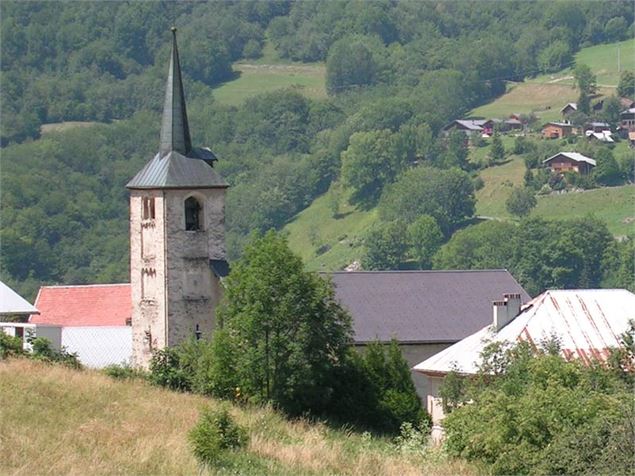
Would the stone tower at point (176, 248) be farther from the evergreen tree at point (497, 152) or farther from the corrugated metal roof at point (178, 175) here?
the evergreen tree at point (497, 152)

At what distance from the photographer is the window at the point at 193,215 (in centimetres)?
4978

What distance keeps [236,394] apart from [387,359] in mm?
4031

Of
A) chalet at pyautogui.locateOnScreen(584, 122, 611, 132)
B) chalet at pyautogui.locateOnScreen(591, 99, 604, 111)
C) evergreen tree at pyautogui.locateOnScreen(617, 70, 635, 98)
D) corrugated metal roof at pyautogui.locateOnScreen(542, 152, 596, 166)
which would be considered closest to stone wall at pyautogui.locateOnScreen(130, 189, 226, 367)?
corrugated metal roof at pyautogui.locateOnScreen(542, 152, 596, 166)

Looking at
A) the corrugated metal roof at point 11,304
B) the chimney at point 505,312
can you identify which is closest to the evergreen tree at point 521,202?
the corrugated metal roof at point 11,304

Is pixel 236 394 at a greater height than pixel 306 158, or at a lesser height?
lesser

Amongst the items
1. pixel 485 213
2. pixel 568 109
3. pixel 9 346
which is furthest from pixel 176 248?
pixel 568 109

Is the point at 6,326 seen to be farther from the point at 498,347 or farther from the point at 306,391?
the point at 498,347

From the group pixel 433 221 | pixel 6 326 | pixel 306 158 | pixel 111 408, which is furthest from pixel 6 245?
pixel 111 408

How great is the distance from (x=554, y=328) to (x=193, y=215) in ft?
45.6

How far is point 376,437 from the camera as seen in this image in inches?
1401

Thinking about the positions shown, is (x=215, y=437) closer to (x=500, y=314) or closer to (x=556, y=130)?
(x=500, y=314)

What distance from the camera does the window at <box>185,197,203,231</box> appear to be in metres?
49.8

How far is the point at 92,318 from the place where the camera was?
56.8m

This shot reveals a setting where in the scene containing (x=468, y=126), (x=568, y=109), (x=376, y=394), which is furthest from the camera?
(x=468, y=126)
